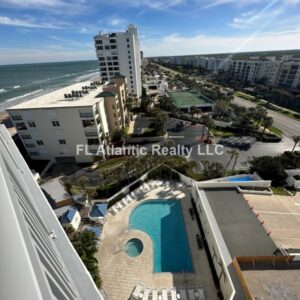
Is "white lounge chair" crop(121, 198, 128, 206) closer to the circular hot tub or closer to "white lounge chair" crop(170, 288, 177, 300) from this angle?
the circular hot tub

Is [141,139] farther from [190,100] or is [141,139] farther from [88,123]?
[190,100]

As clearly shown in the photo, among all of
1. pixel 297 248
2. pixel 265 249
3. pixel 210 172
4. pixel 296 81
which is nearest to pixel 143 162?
pixel 210 172

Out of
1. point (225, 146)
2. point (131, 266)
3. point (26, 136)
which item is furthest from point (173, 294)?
point (26, 136)

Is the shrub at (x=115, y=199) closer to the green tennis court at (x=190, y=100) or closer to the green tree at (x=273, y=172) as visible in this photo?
the green tree at (x=273, y=172)

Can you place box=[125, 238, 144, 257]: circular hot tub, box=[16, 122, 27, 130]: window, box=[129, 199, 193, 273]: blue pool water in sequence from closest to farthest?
box=[129, 199, 193, 273]: blue pool water
box=[125, 238, 144, 257]: circular hot tub
box=[16, 122, 27, 130]: window

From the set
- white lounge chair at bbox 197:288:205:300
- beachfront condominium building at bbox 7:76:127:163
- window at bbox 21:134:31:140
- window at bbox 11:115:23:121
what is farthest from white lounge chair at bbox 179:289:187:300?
window at bbox 11:115:23:121

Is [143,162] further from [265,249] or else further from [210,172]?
[265,249]

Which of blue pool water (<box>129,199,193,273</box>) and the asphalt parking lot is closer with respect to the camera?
blue pool water (<box>129,199,193,273</box>)
